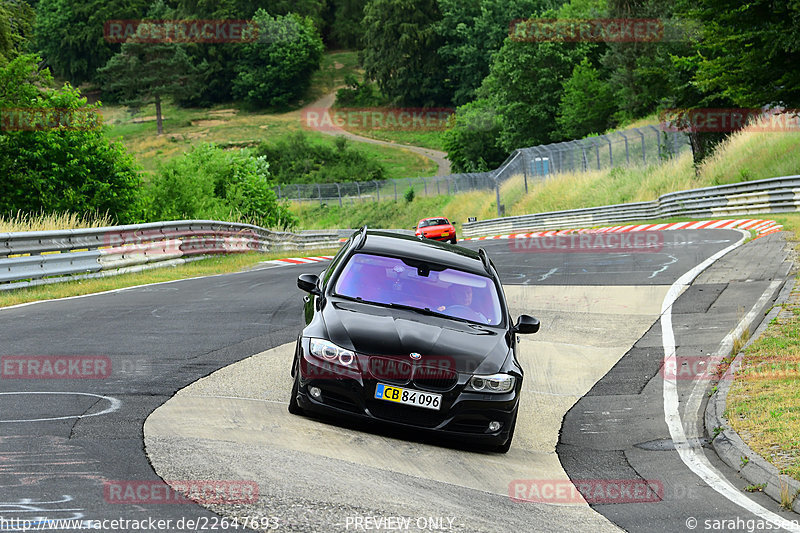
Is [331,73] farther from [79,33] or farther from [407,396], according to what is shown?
[407,396]

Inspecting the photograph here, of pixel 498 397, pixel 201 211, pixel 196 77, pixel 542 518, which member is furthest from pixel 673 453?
pixel 196 77

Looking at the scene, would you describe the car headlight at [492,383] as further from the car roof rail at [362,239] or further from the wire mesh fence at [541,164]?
the wire mesh fence at [541,164]

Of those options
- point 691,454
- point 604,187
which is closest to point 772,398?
point 691,454

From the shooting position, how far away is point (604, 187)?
48938mm

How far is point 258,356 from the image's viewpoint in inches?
444

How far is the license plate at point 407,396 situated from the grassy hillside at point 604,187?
99.8 feet

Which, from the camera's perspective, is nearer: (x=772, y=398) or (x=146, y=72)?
(x=772, y=398)

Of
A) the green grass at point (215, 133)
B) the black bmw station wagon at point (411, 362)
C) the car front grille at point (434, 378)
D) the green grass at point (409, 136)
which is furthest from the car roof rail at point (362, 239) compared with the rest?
the green grass at point (409, 136)

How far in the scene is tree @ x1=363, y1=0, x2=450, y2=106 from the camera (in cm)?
13038

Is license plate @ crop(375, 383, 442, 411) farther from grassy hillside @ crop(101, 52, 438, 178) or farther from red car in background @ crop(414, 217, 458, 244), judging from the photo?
grassy hillside @ crop(101, 52, 438, 178)

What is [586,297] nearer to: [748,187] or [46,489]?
[46,489]

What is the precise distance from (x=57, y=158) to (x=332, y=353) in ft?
80.8

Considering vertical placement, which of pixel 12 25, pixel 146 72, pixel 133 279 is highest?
pixel 12 25

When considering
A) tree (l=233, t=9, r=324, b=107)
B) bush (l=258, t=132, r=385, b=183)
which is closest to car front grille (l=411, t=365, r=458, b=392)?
bush (l=258, t=132, r=385, b=183)
